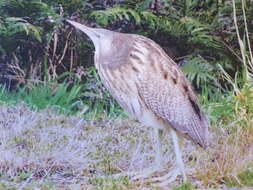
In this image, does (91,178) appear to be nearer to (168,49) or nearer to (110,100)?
(110,100)

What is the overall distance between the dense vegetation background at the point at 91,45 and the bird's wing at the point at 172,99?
2713 millimetres

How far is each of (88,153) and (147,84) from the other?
963 mm

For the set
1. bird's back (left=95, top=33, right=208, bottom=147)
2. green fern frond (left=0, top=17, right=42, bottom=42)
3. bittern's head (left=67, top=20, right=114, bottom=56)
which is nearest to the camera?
bird's back (left=95, top=33, right=208, bottom=147)

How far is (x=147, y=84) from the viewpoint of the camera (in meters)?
4.39

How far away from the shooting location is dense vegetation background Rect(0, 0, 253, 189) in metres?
7.57

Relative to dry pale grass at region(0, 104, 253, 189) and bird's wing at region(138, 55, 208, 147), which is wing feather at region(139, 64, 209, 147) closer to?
bird's wing at region(138, 55, 208, 147)

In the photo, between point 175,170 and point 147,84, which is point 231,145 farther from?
point 147,84

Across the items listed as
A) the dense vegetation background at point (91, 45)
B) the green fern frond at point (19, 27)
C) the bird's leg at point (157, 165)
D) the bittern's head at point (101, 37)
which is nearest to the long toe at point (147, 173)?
the bird's leg at point (157, 165)

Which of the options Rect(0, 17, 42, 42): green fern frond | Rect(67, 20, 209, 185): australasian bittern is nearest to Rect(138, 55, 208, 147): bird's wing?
Rect(67, 20, 209, 185): australasian bittern

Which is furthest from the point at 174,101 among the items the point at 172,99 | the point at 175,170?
the point at 175,170

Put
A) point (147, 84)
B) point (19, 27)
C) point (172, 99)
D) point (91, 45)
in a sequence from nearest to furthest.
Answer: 1. point (147, 84)
2. point (172, 99)
3. point (19, 27)
4. point (91, 45)

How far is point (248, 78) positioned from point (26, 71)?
3109 millimetres

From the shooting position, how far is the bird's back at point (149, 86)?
4.37m

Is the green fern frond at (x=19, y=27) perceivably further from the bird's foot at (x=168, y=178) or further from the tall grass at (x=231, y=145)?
the bird's foot at (x=168, y=178)
